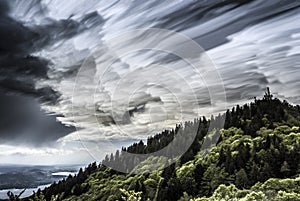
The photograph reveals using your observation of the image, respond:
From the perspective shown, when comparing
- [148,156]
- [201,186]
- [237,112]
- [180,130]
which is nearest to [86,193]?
[148,156]

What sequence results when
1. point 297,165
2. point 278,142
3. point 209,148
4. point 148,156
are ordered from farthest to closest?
point 148,156
point 209,148
point 278,142
point 297,165

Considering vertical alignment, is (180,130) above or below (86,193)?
above

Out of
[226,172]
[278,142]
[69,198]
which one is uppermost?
[278,142]

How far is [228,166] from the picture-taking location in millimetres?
115938

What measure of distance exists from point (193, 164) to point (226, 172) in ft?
77.7

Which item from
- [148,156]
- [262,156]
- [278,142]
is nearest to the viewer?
[262,156]

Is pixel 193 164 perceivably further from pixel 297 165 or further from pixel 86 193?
pixel 86 193

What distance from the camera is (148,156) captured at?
195125 mm

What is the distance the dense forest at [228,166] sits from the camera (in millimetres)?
91988

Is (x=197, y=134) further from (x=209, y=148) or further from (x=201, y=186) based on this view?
(x=201, y=186)

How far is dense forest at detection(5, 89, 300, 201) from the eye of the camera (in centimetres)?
9199

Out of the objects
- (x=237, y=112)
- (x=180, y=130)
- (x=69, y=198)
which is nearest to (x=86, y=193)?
(x=69, y=198)

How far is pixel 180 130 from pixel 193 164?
2014 inches

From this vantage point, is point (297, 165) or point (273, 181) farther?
point (297, 165)
